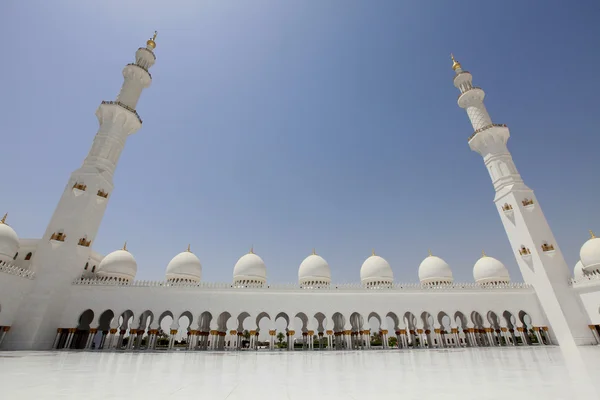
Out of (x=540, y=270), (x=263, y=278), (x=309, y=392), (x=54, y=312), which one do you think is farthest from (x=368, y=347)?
(x=54, y=312)

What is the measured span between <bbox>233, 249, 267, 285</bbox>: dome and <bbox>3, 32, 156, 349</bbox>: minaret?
38.2ft

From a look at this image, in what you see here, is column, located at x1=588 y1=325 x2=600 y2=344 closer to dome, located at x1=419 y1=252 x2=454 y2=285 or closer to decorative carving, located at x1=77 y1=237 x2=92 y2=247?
dome, located at x1=419 y1=252 x2=454 y2=285

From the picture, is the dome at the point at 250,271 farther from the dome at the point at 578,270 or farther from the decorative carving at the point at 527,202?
the dome at the point at 578,270

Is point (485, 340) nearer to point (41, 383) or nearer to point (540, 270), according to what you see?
point (540, 270)

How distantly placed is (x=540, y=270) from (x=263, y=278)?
73.8 ft

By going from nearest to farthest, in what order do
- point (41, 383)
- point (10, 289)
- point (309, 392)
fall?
point (309, 392) → point (41, 383) → point (10, 289)

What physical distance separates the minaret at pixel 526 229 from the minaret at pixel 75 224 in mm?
32515

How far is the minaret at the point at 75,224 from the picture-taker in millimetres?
18453

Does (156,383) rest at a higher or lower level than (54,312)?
lower

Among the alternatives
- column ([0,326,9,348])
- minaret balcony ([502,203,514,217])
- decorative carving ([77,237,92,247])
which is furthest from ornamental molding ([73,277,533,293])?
minaret balcony ([502,203,514,217])

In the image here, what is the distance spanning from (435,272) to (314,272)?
11.2 m

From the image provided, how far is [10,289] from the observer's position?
17.7m

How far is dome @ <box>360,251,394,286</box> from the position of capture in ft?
87.7

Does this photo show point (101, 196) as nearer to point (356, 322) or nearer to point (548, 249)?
point (356, 322)
